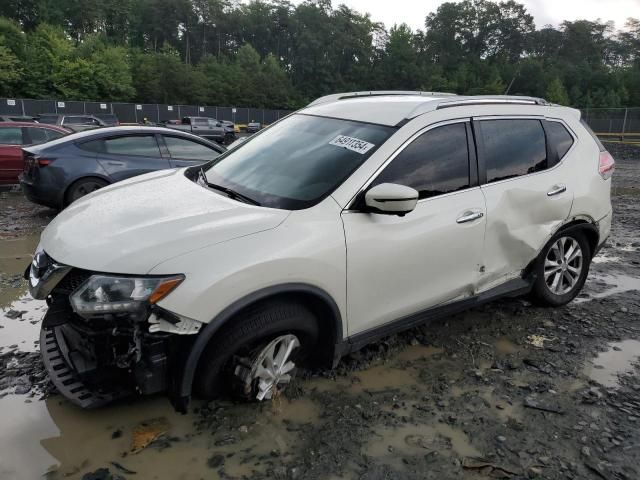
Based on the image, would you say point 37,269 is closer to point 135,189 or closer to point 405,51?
point 135,189

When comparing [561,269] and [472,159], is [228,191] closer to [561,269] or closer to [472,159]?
[472,159]

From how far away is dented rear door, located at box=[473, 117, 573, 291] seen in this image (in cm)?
365

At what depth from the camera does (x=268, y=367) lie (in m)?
2.88

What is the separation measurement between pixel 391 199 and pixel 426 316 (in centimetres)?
100

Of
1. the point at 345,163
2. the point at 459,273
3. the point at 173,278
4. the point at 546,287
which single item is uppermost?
the point at 345,163

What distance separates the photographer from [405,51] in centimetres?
8562

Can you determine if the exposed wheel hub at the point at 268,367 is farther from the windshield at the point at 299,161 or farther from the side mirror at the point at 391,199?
the side mirror at the point at 391,199

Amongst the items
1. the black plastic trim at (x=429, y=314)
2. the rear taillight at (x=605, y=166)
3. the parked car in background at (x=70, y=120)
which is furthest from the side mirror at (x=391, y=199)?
the parked car in background at (x=70, y=120)

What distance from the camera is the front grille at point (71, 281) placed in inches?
102

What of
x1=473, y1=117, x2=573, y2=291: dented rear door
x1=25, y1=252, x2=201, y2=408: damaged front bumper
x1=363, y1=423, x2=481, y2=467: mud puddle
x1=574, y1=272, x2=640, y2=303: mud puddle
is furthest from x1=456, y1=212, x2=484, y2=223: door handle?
x1=574, y1=272, x2=640, y2=303: mud puddle

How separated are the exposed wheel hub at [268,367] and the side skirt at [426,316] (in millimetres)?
302

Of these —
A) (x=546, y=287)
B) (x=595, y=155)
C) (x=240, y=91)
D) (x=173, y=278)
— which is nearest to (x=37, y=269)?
(x=173, y=278)

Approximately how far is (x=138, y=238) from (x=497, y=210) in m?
2.42

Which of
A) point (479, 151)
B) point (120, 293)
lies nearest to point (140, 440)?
point (120, 293)
